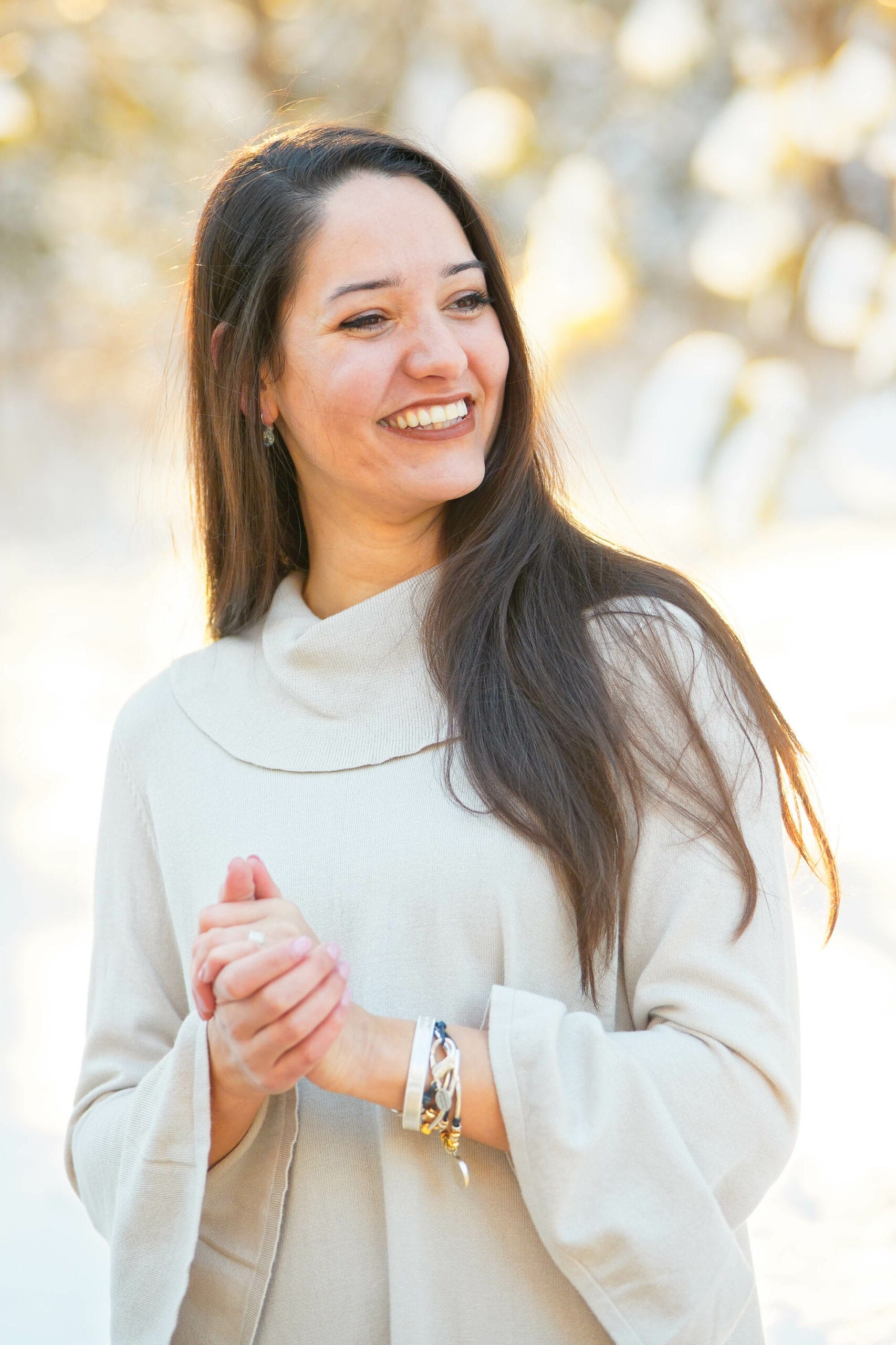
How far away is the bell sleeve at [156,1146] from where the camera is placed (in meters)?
1.13

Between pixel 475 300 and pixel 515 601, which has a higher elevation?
pixel 475 300

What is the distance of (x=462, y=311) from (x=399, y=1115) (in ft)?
2.64

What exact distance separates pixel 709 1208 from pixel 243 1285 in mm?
433

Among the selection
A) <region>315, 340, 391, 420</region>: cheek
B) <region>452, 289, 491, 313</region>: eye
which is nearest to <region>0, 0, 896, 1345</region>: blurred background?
<region>452, 289, 491, 313</region>: eye

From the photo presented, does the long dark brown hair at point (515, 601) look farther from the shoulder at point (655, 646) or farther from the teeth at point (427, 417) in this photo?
the teeth at point (427, 417)

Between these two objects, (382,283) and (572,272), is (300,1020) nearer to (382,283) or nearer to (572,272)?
(382,283)

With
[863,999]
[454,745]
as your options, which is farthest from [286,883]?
[863,999]

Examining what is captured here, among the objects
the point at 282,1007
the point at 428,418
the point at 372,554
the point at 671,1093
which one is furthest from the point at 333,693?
the point at 671,1093

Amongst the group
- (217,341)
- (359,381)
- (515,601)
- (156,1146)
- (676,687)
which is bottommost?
(156,1146)

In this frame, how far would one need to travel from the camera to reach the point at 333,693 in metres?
1.31

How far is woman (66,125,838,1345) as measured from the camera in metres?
1.04

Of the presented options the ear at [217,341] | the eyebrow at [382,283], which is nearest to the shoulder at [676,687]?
the eyebrow at [382,283]

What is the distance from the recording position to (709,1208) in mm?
1042

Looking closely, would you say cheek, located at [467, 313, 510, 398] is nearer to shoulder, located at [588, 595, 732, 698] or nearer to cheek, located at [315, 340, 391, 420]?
cheek, located at [315, 340, 391, 420]
